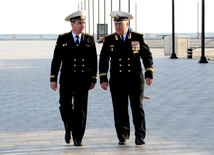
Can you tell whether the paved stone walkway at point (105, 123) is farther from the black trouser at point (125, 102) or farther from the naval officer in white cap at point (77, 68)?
the naval officer in white cap at point (77, 68)

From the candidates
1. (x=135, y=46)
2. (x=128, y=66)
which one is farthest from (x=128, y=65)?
(x=135, y=46)

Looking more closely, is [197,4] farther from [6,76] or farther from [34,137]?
[34,137]

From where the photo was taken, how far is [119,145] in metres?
5.94

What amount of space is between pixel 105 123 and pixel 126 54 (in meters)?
1.99

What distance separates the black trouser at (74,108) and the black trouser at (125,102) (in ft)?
1.28

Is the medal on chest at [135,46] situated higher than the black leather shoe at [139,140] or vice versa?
the medal on chest at [135,46]

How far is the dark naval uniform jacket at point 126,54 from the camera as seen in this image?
585cm

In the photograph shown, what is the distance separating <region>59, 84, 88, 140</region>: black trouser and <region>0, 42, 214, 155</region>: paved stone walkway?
223mm

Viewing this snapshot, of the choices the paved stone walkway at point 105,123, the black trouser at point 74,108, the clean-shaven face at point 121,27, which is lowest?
the paved stone walkway at point 105,123

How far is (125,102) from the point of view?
5.98 m

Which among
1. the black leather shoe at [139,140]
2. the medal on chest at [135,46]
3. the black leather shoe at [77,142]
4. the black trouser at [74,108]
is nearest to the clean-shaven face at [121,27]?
the medal on chest at [135,46]

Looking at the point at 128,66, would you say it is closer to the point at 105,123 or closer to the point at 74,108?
the point at 74,108

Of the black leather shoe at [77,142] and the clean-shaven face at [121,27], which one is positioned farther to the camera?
the black leather shoe at [77,142]

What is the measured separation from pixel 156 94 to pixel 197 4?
61.0 meters
